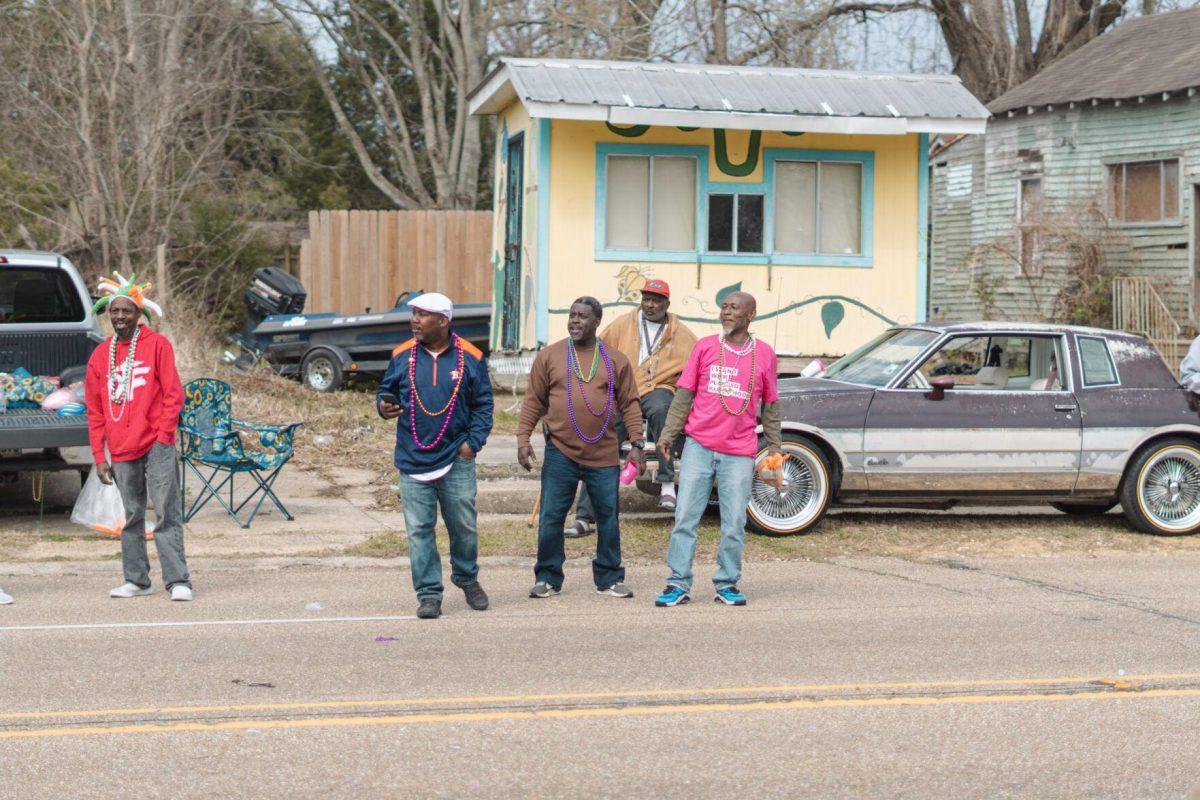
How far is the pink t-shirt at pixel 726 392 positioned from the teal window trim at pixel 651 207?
26.0 feet

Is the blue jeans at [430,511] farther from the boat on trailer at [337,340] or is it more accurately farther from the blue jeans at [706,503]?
the boat on trailer at [337,340]

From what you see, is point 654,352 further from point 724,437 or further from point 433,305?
point 433,305

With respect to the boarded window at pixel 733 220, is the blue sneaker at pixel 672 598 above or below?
below

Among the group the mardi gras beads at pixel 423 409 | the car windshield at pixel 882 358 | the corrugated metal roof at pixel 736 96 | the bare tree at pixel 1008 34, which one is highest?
the bare tree at pixel 1008 34

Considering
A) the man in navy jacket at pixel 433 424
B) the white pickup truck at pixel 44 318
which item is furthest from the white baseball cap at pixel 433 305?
the white pickup truck at pixel 44 318

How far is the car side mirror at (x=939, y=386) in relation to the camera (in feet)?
37.5

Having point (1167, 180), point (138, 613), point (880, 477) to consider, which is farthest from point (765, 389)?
point (1167, 180)

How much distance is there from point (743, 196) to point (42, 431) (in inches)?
347

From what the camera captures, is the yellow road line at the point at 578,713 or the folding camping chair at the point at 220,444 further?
the folding camping chair at the point at 220,444

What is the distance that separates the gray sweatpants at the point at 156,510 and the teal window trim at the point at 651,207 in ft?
27.8

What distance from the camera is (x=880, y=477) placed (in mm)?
11461

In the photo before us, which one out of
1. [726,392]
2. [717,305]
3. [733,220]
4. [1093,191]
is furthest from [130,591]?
[1093,191]

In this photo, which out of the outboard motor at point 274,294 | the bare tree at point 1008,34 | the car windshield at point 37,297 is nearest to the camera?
the car windshield at point 37,297

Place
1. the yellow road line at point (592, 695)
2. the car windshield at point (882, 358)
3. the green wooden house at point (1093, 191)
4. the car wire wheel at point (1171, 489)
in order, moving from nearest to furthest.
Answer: the yellow road line at point (592, 695), the car windshield at point (882, 358), the car wire wheel at point (1171, 489), the green wooden house at point (1093, 191)
